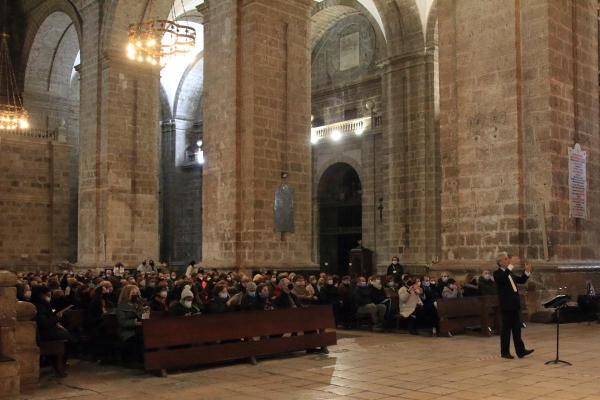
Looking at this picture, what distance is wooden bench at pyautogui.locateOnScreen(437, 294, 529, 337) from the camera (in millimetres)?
10430

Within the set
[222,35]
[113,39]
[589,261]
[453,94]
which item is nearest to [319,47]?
[113,39]

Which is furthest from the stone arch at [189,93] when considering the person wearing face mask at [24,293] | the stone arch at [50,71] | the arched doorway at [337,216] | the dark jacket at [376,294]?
the person wearing face mask at [24,293]

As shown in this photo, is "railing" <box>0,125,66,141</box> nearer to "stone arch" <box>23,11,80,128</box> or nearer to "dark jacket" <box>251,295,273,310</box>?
"stone arch" <box>23,11,80,128</box>

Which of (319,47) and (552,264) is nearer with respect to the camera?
(552,264)

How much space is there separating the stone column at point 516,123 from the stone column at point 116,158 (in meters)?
10.9

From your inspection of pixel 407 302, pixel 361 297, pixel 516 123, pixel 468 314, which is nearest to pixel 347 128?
pixel 516 123

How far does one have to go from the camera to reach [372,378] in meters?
7.07

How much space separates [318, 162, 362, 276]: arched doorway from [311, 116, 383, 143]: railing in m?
1.29

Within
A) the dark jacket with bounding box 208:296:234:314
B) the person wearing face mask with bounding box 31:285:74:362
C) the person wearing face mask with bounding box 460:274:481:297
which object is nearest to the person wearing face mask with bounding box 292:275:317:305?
the dark jacket with bounding box 208:296:234:314

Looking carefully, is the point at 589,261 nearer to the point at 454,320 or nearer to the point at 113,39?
the point at 454,320

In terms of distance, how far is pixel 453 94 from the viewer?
42.7 ft

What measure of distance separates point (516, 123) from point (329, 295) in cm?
→ 469

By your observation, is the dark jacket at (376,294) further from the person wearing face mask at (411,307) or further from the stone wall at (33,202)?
the stone wall at (33,202)

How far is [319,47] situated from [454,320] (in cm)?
1896
